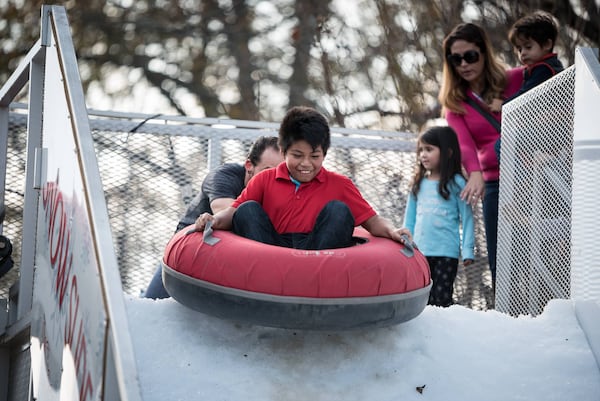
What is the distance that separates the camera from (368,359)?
2771mm

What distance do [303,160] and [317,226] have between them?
281 millimetres

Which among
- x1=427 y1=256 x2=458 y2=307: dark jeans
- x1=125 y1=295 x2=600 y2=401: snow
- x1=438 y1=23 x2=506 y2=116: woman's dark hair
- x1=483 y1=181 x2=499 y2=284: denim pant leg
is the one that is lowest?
x1=427 y1=256 x2=458 y2=307: dark jeans

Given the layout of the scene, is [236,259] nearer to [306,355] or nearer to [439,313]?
[306,355]

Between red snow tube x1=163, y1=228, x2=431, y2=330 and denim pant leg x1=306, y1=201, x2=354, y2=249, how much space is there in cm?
23

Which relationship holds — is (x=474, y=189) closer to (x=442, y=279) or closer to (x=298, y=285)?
(x=442, y=279)

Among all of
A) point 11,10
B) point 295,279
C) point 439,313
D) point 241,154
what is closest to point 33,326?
point 295,279

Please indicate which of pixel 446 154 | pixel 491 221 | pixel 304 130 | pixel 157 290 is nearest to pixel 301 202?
pixel 304 130

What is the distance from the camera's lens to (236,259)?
→ 2.61 meters

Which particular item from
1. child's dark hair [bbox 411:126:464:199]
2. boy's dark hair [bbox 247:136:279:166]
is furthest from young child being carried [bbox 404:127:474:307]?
boy's dark hair [bbox 247:136:279:166]

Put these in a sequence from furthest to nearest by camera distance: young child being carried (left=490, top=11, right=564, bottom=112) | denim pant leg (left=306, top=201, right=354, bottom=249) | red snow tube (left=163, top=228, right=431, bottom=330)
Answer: young child being carried (left=490, top=11, right=564, bottom=112) → denim pant leg (left=306, top=201, right=354, bottom=249) → red snow tube (left=163, top=228, right=431, bottom=330)

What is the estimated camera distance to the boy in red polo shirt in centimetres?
299

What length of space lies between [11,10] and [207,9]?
2842 millimetres

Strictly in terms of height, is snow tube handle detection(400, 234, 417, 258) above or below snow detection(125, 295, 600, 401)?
above

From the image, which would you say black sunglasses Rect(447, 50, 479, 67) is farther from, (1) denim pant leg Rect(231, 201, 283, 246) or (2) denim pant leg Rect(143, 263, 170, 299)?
(2) denim pant leg Rect(143, 263, 170, 299)
